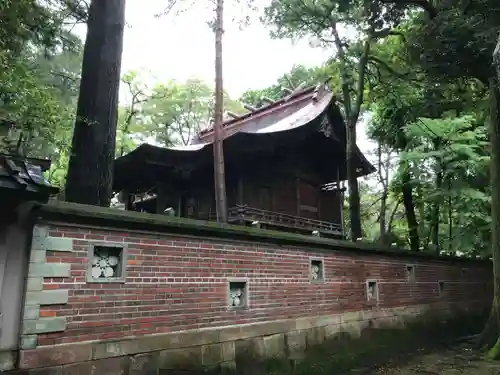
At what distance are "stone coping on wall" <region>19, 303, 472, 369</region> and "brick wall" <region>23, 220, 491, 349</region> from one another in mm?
80

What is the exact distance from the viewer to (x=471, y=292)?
45.0 feet

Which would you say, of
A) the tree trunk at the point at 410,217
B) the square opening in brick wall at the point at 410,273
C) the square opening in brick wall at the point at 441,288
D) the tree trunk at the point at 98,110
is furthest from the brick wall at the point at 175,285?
the tree trunk at the point at 410,217

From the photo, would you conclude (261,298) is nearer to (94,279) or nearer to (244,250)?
(244,250)

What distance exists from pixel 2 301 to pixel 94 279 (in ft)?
3.01

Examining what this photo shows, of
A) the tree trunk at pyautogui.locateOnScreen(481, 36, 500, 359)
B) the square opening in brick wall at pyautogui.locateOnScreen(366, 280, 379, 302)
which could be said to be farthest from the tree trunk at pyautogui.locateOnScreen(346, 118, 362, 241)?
the tree trunk at pyautogui.locateOnScreen(481, 36, 500, 359)

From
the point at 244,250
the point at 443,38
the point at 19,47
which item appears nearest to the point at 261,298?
the point at 244,250

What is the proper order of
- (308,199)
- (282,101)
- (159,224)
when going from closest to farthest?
1. (159,224)
2. (308,199)
3. (282,101)

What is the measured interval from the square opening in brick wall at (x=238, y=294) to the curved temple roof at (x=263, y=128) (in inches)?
200

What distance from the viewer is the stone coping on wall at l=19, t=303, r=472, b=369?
415cm

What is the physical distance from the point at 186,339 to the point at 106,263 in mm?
1495

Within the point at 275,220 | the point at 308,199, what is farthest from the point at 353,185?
the point at 275,220

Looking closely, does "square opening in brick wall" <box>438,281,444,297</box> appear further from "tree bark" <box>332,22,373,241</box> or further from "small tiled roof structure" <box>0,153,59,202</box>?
"small tiled roof structure" <box>0,153,59,202</box>

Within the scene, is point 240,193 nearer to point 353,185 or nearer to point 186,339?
point 353,185

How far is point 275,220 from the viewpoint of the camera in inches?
470
